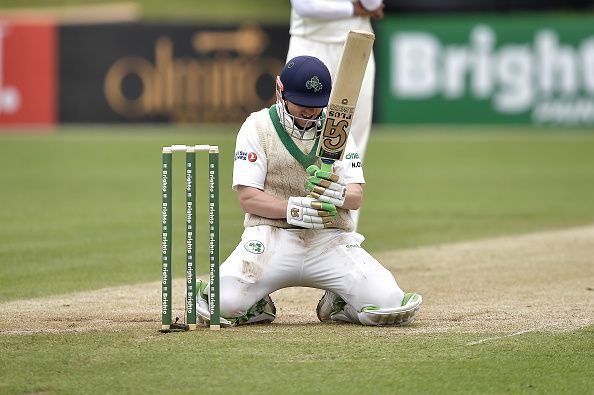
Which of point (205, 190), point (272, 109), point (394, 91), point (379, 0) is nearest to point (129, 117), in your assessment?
point (394, 91)

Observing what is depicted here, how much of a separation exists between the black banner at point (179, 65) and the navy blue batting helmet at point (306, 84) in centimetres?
1654

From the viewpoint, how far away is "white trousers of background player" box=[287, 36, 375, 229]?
841 cm

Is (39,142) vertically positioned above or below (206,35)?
below

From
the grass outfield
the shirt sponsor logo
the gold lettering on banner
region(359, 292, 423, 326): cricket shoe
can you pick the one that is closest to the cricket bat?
the shirt sponsor logo

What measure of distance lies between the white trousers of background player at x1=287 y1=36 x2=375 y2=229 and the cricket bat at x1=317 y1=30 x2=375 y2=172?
221 cm

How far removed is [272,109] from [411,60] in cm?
1656

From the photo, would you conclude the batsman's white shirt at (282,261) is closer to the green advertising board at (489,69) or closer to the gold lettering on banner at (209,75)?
the green advertising board at (489,69)

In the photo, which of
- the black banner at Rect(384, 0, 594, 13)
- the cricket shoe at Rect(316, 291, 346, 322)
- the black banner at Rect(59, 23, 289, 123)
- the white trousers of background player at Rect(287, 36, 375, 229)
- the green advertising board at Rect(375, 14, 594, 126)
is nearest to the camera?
the cricket shoe at Rect(316, 291, 346, 322)

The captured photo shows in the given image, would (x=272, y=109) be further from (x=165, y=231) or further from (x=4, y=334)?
(x=4, y=334)

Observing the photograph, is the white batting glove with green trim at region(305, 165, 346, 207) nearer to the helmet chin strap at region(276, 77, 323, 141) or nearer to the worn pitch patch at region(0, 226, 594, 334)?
the helmet chin strap at region(276, 77, 323, 141)

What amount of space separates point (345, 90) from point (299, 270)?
94 centimetres

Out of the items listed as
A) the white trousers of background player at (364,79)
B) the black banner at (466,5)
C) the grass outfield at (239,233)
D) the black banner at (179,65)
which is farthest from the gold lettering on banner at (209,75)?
the white trousers of background player at (364,79)

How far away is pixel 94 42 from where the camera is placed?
2305 centimetres

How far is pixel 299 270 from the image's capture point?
21.0 feet
